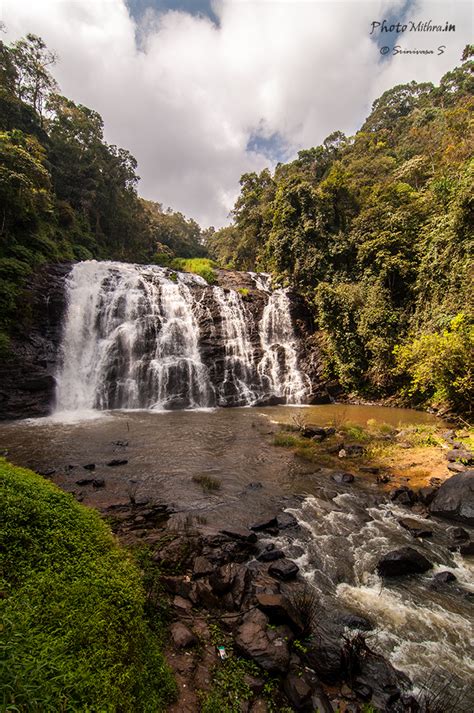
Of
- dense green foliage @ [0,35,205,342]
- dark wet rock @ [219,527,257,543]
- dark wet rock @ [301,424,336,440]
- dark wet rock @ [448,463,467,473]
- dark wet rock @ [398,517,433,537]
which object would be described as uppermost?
dense green foliage @ [0,35,205,342]

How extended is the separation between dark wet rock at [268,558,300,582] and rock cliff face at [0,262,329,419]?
1484 centimetres

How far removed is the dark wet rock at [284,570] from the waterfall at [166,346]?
1479 centimetres

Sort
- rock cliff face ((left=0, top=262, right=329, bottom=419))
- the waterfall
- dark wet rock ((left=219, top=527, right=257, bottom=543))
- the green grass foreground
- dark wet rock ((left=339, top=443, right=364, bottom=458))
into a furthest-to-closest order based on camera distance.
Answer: the waterfall < rock cliff face ((left=0, top=262, right=329, bottom=419)) < dark wet rock ((left=339, top=443, right=364, bottom=458)) < dark wet rock ((left=219, top=527, right=257, bottom=543)) < the green grass foreground

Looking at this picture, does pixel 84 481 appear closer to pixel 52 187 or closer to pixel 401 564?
pixel 401 564

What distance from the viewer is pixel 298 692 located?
2975mm

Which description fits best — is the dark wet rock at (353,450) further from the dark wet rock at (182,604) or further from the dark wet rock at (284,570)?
the dark wet rock at (182,604)

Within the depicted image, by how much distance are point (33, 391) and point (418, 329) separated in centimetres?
2185

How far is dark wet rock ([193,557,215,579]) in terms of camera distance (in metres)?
4.57

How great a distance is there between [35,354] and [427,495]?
18.9 m

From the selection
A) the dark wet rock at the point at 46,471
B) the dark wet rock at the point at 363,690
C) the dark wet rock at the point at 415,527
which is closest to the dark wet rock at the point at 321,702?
the dark wet rock at the point at 363,690

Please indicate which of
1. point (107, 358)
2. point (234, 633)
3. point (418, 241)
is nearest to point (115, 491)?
point (234, 633)

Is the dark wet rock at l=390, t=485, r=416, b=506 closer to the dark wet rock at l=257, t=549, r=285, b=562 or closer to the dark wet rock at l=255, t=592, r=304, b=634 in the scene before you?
the dark wet rock at l=257, t=549, r=285, b=562

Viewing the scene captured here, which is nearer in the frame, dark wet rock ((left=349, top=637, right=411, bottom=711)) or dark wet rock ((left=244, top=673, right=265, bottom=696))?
dark wet rock ((left=244, top=673, right=265, bottom=696))

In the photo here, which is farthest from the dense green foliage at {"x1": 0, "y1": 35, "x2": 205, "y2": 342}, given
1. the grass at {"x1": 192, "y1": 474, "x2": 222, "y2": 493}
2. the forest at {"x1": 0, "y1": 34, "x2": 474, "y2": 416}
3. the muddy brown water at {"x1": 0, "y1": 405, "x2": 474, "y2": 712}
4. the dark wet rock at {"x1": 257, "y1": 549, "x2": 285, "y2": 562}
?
the dark wet rock at {"x1": 257, "y1": 549, "x2": 285, "y2": 562}
